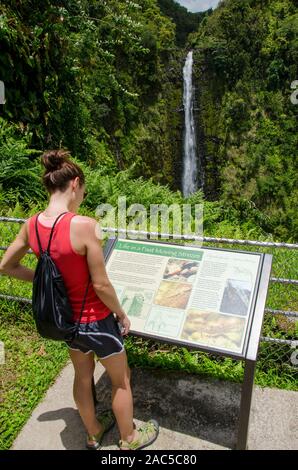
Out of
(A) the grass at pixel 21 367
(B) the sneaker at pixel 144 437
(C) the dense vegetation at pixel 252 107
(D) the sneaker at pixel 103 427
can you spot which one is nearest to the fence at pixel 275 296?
(A) the grass at pixel 21 367

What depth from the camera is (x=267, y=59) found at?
27.5m

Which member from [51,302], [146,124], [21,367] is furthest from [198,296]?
[146,124]

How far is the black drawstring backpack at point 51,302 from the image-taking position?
212 cm

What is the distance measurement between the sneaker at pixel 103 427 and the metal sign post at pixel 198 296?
81cm

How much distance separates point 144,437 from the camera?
2.76 m

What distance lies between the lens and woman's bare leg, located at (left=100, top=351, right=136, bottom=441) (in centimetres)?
240

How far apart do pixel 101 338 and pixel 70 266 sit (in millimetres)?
507

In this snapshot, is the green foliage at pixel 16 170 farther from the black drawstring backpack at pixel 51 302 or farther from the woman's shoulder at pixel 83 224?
the woman's shoulder at pixel 83 224

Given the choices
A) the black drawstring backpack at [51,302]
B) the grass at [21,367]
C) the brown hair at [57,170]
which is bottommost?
the grass at [21,367]

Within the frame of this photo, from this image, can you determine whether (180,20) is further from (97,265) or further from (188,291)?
(97,265)

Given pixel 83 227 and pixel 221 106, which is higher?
pixel 83 227

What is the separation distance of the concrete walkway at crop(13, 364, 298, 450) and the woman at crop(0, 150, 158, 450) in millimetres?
284

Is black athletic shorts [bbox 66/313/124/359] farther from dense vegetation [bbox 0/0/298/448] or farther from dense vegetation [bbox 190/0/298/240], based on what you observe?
dense vegetation [bbox 190/0/298/240]

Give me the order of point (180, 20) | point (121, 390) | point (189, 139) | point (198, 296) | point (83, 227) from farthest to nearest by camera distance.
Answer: point (180, 20)
point (189, 139)
point (198, 296)
point (121, 390)
point (83, 227)
